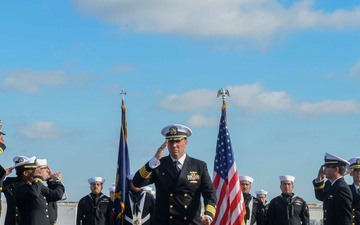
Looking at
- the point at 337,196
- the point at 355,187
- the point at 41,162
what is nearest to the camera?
the point at 337,196

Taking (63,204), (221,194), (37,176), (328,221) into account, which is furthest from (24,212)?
(63,204)

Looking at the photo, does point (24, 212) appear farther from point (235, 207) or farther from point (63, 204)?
point (63, 204)

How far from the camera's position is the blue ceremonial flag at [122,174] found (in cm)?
1658

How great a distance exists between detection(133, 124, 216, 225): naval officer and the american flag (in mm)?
3634

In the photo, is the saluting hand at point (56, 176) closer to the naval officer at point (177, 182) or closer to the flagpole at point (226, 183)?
the naval officer at point (177, 182)

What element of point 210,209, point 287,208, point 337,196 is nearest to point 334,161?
point 337,196

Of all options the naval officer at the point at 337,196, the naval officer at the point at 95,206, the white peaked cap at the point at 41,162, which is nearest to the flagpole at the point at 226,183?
the naval officer at the point at 337,196

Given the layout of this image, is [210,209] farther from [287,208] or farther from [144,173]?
[287,208]

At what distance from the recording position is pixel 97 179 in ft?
64.3

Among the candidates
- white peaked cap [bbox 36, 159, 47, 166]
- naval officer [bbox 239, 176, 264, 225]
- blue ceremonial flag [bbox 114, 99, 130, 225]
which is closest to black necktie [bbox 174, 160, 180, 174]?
white peaked cap [bbox 36, 159, 47, 166]

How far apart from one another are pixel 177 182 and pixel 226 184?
4.21m

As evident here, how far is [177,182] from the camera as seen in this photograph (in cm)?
1129

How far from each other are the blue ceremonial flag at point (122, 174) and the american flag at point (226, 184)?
2142 millimetres

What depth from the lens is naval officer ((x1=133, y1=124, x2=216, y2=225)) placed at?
1122 centimetres
